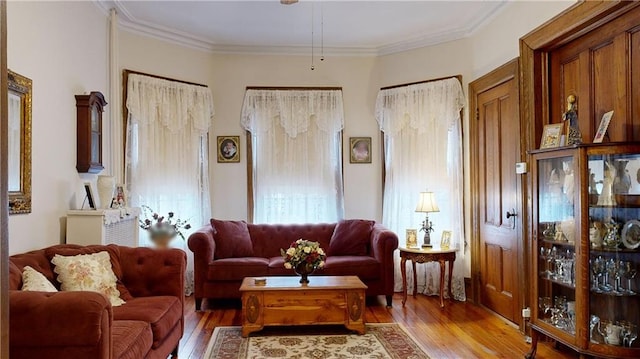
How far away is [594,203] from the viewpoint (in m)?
2.91

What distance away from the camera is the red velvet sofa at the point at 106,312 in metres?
2.19

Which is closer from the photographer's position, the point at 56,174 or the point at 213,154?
the point at 56,174

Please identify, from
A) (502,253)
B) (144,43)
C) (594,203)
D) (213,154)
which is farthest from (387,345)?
(144,43)

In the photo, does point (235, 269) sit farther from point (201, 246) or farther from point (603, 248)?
point (603, 248)

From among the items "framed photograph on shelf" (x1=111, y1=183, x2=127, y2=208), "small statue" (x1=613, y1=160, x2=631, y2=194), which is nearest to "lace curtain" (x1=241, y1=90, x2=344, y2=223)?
"framed photograph on shelf" (x1=111, y1=183, x2=127, y2=208)

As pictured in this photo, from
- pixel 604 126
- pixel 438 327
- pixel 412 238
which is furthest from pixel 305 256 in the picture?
pixel 604 126

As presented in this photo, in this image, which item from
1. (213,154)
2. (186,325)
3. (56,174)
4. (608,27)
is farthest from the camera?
(213,154)

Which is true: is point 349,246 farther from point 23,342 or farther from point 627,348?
point 23,342

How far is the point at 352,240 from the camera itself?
536 cm

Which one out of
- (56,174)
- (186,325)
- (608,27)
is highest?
(608,27)

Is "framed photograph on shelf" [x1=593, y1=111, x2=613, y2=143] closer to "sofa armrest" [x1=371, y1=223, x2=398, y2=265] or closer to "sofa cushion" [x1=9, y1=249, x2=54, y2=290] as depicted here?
"sofa armrest" [x1=371, y1=223, x2=398, y2=265]

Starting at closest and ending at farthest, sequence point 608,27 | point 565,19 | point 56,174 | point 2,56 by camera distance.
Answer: point 2,56 < point 608,27 < point 565,19 < point 56,174

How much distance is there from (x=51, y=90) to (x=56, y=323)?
2.09m

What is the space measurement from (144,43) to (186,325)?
3122mm
